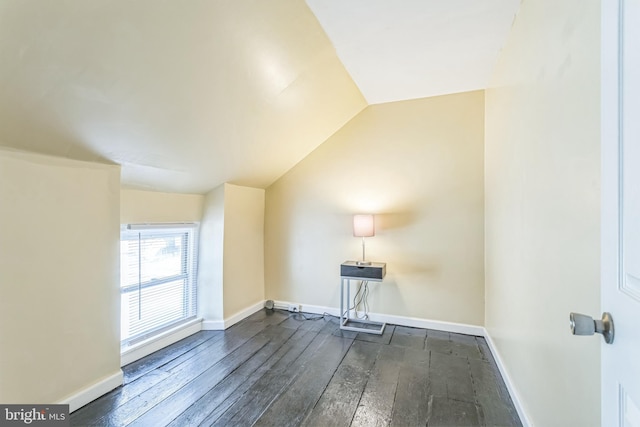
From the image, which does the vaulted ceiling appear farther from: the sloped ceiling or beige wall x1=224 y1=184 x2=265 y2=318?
beige wall x1=224 y1=184 x2=265 y2=318

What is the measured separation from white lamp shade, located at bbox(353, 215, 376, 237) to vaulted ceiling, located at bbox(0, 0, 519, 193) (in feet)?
3.81

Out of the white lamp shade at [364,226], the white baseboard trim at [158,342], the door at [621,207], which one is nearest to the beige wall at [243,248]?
the white baseboard trim at [158,342]

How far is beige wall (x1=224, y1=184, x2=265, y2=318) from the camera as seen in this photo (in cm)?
327

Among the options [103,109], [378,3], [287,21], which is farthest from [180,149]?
[378,3]

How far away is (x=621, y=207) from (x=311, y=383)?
7.13 ft

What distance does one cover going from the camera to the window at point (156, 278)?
8.21 feet

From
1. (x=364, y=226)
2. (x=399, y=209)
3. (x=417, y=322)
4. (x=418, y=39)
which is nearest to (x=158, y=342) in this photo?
(x=364, y=226)

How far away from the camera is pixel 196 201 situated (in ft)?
10.5

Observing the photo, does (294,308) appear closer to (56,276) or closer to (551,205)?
(56,276)

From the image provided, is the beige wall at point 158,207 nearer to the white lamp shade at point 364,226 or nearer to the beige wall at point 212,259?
the beige wall at point 212,259

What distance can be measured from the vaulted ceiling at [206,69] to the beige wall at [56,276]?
18 cm

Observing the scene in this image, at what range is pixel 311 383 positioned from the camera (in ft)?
7.19

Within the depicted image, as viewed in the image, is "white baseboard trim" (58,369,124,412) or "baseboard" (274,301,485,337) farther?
"baseboard" (274,301,485,337)

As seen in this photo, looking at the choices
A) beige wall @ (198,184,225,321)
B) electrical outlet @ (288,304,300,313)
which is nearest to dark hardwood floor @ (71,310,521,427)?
beige wall @ (198,184,225,321)
